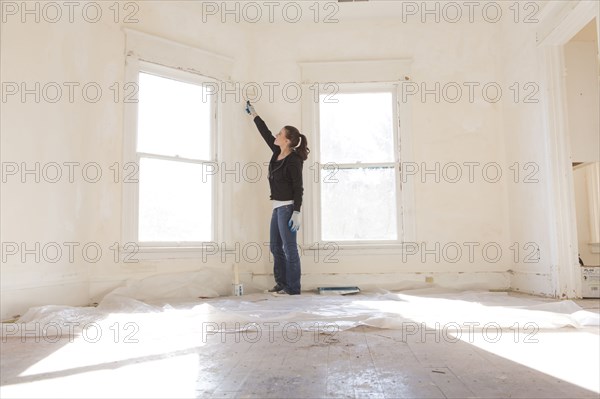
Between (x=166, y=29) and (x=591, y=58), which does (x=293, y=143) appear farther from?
(x=591, y=58)

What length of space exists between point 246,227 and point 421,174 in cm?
184

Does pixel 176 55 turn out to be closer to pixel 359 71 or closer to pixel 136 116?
pixel 136 116

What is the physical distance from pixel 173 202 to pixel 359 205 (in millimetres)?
1813

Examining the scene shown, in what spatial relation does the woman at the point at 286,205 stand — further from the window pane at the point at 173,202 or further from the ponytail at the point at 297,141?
the window pane at the point at 173,202

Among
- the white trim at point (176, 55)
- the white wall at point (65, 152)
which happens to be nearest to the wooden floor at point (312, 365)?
the white wall at point (65, 152)

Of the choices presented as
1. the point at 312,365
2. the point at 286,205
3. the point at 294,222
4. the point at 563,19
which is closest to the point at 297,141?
the point at 286,205

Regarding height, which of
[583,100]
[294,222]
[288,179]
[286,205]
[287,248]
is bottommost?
[287,248]

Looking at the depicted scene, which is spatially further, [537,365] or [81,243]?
[81,243]

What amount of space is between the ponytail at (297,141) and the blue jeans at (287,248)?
507 millimetres

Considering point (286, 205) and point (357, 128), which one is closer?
point (286, 205)

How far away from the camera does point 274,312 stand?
2984mm

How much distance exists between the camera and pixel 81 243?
3553mm

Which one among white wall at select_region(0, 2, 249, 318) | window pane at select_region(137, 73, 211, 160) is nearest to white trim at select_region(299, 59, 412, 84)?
window pane at select_region(137, 73, 211, 160)

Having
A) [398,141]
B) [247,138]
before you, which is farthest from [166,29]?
[398,141]
